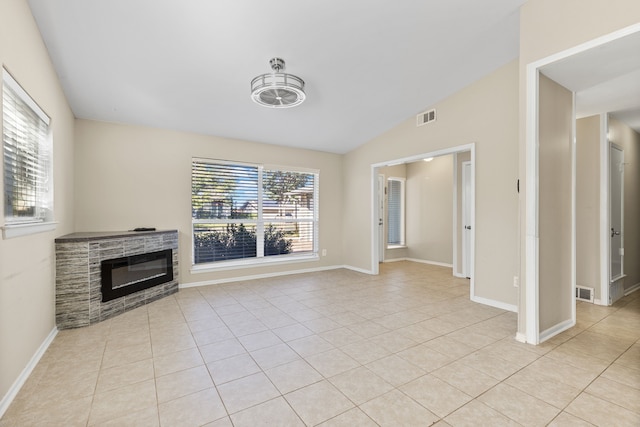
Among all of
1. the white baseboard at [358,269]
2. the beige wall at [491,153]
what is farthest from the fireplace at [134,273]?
the beige wall at [491,153]

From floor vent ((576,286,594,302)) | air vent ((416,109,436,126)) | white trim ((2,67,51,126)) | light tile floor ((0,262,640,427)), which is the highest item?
air vent ((416,109,436,126))

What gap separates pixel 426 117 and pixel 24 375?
17.2 feet

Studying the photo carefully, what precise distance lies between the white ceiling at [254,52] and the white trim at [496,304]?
286 centimetres

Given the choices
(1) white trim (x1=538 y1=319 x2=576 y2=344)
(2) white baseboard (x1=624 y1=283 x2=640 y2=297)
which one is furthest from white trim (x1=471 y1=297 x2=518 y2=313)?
(2) white baseboard (x1=624 y1=283 x2=640 y2=297)

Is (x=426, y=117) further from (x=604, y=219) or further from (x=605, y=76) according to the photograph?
(x=604, y=219)

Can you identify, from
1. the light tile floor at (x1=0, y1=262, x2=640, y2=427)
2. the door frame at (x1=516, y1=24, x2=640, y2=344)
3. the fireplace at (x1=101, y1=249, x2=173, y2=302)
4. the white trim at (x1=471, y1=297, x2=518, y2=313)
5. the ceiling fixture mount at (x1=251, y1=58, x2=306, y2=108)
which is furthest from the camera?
the white trim at (x1=471, y1=297, x2=518, y2=313)

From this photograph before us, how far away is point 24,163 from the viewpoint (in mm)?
2490

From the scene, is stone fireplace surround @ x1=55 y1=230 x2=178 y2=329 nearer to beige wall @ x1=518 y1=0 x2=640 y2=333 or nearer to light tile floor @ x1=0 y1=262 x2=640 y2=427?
light tile floor @ x1=0 y1=262 x2=640 y2=427

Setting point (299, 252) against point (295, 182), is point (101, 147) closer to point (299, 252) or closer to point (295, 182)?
point (295, 182)

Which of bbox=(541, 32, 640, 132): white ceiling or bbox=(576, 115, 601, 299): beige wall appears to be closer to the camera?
bbox=(541, 32, 640, 132): white ceiling

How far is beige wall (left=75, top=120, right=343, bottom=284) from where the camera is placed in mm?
4070

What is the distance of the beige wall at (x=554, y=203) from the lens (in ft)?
9.03

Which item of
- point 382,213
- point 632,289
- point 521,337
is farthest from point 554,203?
point 382,213

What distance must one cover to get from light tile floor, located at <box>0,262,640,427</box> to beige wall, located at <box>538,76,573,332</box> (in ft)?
1.10
